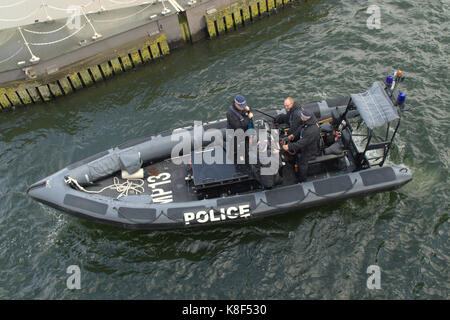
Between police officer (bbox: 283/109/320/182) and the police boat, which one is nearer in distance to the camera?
police officer (bbox: 283/109/320/182)

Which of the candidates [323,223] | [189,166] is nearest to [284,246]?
[323,223]

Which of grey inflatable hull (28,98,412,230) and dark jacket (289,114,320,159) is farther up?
dark jacket (289,114,320,159)

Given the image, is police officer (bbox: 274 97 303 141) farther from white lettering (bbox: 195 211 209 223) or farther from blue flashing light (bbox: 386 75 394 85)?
white lettering (bbox: 195 211 209 223)

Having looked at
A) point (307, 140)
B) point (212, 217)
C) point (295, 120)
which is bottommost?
point (212, 217)

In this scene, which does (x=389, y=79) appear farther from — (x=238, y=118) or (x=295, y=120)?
(x=238, y=118)

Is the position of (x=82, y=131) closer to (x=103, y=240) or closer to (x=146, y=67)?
(x=146, y=67)

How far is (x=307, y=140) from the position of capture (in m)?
7.57

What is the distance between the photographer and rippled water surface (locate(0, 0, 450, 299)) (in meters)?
7.72

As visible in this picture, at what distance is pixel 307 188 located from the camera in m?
8.03

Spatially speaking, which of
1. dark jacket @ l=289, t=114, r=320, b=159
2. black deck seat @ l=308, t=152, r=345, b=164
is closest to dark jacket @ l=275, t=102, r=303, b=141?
dark jacket @ l=289, t=114, r=320, b=159

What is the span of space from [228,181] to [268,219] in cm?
139

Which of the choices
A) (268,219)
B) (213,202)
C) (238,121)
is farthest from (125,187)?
(268,219)

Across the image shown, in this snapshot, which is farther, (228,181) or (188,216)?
(228,181)

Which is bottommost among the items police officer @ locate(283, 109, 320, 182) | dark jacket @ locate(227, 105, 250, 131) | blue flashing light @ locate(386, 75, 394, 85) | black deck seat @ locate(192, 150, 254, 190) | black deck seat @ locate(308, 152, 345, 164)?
black deck seat @ locate(308, 152, 345, 164)
